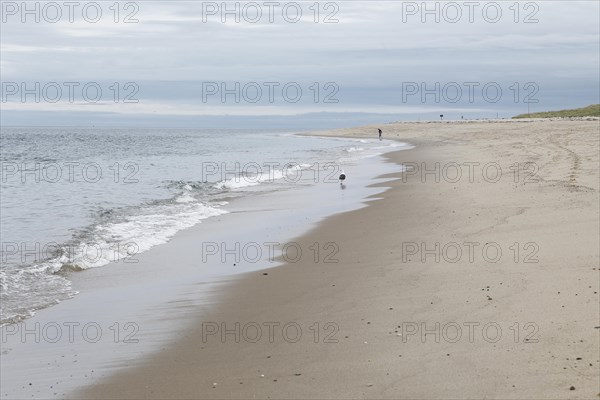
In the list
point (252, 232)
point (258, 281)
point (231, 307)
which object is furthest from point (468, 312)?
point (252, 232)

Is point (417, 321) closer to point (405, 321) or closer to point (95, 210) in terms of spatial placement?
point (405, 321)

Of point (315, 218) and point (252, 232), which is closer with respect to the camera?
point (252, 232)

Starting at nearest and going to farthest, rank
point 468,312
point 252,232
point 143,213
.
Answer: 1. point 468,312
2. point 252,232
3. point 143,213


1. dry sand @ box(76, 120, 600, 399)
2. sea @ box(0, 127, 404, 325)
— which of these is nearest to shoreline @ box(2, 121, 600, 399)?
dry sand @ box(76, 120, 600, 399)

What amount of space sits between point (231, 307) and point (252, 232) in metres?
5.48

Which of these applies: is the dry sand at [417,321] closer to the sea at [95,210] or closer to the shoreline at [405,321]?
the shoreline at [405,321]

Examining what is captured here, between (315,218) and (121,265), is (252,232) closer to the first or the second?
(315,218)

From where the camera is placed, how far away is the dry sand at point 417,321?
5227mm

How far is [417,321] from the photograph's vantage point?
6.63 meters

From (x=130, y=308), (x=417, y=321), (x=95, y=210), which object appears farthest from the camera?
(x=95, y=210)

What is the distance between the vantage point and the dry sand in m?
5.23

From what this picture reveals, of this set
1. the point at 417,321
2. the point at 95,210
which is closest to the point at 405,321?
the point at 417,321

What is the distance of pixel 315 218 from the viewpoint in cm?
1471

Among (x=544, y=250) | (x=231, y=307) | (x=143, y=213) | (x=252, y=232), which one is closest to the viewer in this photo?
(x=231, y=307)
